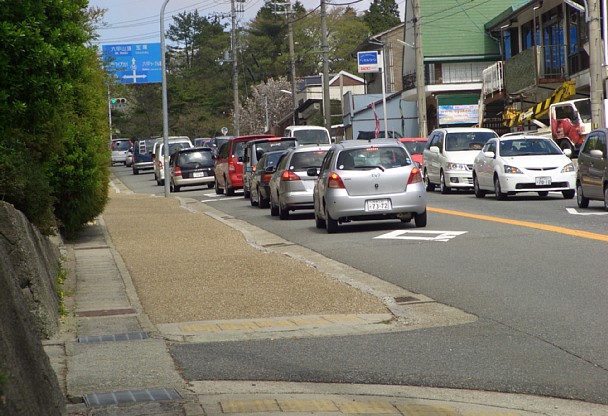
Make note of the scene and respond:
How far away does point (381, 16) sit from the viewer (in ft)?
393

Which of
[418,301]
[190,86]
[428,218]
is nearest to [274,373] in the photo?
[418,301]

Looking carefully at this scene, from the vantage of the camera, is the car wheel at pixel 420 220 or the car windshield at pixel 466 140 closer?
the car wheel at pixel 420 220

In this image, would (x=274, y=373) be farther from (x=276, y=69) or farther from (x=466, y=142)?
(x=276, y=69)

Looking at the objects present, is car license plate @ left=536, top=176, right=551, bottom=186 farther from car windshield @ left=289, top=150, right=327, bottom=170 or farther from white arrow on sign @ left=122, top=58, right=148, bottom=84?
white arrow on sign @ left=122, top=58, right=148, bottom=84

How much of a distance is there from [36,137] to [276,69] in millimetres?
102463

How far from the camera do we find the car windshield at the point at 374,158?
62.3 feet

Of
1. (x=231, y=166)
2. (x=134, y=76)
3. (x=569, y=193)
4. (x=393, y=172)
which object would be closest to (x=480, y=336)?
(x=393, y=172)

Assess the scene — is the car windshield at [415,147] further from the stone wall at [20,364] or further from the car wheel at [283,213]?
the stone wall at [20,364]

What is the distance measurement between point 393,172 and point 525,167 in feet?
24.0

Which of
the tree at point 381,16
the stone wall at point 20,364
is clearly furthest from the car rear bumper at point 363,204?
the tree at point 381,16

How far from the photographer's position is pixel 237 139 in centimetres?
3594

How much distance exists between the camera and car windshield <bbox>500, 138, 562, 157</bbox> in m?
25.9

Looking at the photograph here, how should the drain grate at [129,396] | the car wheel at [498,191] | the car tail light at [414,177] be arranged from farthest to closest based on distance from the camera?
the car wheel at [498,191] → the car tail light at [414,177] → the drain grate at [129,396]

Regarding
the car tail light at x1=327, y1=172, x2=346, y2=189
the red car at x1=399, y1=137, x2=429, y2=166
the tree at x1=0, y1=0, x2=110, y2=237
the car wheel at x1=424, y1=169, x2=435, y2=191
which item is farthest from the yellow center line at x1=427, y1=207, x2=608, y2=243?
the red car at x1=399, y1=137, x2=429, y2=166
